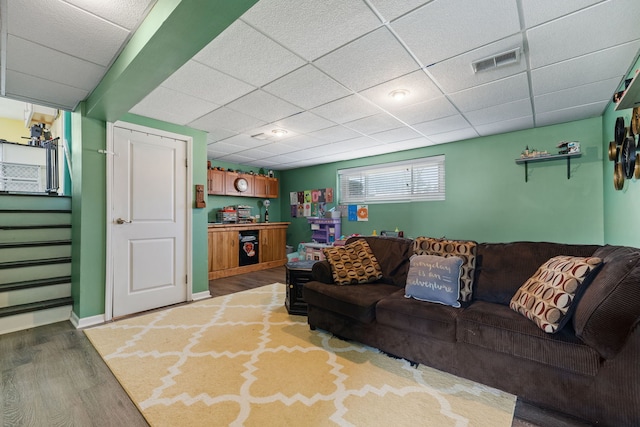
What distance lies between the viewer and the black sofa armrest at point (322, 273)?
2.67m

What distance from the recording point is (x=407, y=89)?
253 centimetres

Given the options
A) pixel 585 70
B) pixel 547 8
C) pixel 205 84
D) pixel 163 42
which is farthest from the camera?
pixel 205 84

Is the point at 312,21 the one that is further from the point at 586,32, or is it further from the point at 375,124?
the point at 375,124

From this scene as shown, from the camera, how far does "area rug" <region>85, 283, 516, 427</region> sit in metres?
1.51

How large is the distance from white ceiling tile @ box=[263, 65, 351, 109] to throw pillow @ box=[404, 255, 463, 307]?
69.5 inches

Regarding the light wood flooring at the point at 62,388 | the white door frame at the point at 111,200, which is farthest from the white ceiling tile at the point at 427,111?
the white door frame at the point at 111,200

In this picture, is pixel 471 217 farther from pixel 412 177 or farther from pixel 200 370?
pixel 200 370

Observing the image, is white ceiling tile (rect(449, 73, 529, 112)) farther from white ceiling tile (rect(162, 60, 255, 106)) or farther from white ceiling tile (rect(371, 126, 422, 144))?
white ceiling tile (rect(162, 60, 255, 106))

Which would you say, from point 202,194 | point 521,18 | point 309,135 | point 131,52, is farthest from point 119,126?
point 521,18

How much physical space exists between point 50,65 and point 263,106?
174 cm

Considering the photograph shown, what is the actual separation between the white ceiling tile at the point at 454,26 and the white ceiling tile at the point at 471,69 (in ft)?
0.29

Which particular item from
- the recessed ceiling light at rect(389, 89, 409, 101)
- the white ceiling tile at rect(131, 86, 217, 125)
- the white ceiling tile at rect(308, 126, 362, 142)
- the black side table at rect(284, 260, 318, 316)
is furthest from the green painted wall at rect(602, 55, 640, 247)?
the white ceiling tile at rect(131, 86, 217, 125)

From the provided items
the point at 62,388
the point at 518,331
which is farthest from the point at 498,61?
the point at 62,388

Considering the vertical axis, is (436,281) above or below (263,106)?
below
